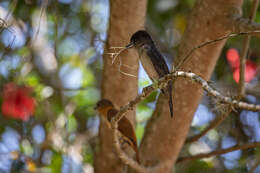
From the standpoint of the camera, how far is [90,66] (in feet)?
20.8

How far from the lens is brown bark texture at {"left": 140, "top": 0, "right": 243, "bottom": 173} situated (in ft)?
11.1

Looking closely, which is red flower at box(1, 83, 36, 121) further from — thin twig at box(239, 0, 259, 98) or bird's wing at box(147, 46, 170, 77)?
thin twig at box(239, 0, 259, 98)

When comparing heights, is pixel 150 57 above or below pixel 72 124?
above

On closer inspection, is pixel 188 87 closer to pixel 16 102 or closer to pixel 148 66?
pixel 148 66

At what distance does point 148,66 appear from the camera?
10.5ft

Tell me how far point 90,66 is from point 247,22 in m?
3.68

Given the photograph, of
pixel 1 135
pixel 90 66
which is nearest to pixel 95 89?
pixel 90 66

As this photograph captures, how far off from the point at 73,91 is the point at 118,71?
1981 mm

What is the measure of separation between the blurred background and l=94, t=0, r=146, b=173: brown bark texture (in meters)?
0.79

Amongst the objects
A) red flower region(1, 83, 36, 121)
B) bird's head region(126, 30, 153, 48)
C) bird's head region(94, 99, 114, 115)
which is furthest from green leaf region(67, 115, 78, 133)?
bird's head region(126, 30, 153, 48)

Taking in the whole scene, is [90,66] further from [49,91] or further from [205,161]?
[205,161]

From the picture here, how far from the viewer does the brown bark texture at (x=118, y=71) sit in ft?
11.5

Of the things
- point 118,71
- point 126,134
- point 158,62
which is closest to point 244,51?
point 158,62

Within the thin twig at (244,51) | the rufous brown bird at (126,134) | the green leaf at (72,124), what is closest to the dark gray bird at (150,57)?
the thin twig at (244,51)
